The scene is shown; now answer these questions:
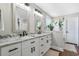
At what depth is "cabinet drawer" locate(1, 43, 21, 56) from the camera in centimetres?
106

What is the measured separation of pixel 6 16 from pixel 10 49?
2.48 ft

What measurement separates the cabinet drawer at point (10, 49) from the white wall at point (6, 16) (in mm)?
465

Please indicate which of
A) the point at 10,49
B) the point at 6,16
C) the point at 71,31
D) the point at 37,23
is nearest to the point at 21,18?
the point at 6,16

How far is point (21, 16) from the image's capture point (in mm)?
2164

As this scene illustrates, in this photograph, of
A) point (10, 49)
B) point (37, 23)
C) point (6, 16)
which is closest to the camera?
point (10, 49)

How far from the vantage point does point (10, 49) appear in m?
1.16

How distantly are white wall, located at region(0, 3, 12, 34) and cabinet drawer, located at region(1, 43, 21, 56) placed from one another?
1.53 ft

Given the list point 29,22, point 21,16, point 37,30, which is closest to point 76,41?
point 37,30

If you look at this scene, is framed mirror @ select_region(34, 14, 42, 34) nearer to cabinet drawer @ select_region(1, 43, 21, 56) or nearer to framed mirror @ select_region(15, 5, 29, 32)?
framed mirror @ select_region(15, 5, 29, 32)

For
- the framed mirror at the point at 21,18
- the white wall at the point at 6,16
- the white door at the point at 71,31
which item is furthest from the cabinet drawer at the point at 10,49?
the white door at the point at 71,31

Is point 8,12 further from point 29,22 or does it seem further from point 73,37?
point 73,37

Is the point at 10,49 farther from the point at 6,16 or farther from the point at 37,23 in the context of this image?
the point at 37,23

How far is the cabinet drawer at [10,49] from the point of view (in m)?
1.06

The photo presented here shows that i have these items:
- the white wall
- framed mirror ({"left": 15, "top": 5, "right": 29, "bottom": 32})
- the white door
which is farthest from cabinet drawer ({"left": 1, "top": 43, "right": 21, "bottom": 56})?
the white door
